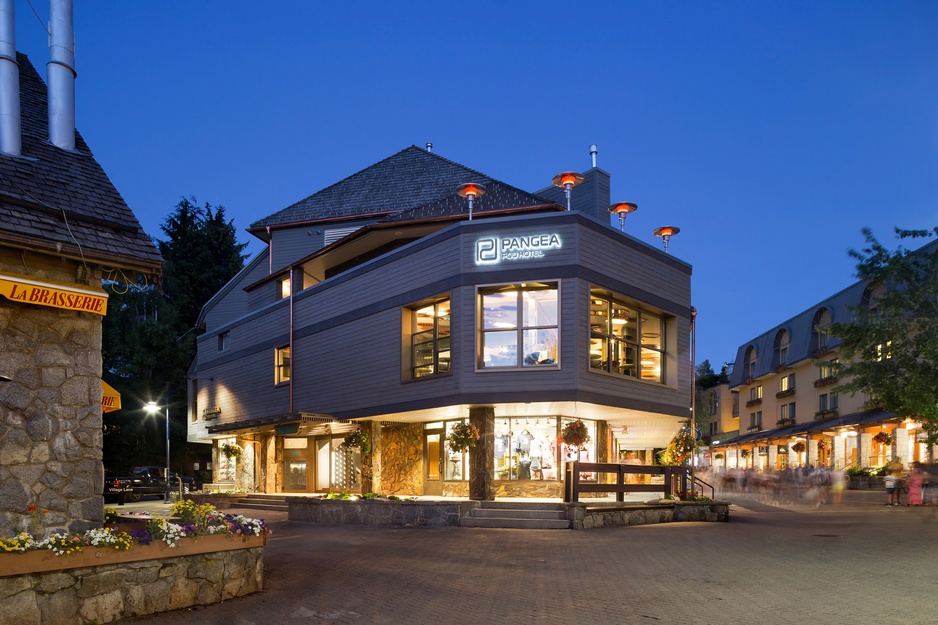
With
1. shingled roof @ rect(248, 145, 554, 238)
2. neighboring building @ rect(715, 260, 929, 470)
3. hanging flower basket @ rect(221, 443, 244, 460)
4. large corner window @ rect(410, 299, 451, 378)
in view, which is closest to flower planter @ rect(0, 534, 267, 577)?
large corner window @ rect(410, 299, 451, 378)

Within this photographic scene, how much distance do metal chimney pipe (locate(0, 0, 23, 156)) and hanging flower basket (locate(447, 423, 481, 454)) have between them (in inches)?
490

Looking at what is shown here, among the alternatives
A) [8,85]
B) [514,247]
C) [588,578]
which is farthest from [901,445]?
[8,85]

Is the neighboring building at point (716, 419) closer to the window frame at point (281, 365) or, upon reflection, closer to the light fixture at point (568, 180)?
the window frame at point (281, 365)

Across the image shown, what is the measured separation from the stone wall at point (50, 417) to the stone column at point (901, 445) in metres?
39.3

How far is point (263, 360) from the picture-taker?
29594mm

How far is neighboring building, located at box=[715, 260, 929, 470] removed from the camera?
39.2 meters

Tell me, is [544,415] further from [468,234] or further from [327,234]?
[327,234]

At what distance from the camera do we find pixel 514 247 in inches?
792

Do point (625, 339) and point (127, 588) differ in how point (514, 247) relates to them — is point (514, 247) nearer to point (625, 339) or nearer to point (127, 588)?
point (625, 339)

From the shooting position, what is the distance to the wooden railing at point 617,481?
Answer: 1808 cm

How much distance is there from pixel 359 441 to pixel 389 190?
35.3 ft

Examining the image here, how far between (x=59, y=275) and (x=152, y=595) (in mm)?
3606

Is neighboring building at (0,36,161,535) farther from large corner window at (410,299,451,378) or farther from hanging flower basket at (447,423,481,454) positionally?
large corner window at (410,299,451,378)

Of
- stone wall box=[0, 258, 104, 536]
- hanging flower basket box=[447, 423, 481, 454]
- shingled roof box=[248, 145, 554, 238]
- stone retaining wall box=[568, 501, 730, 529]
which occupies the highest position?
shingled roof box=[248, 145, 554, 238]
